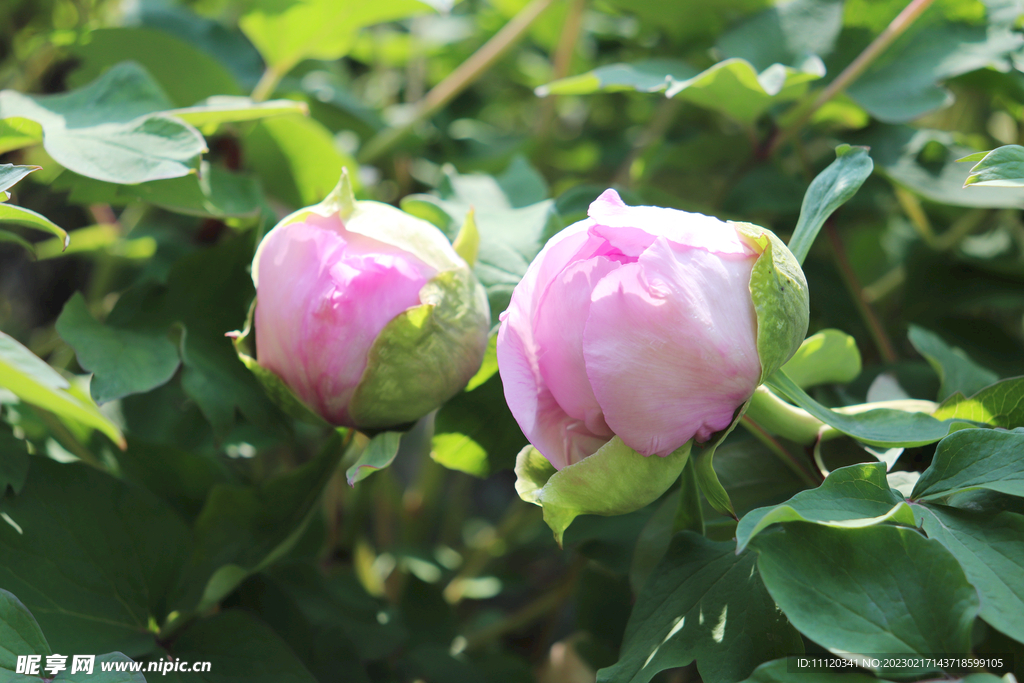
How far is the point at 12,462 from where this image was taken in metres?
0.35

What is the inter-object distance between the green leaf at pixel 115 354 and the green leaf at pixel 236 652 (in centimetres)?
13

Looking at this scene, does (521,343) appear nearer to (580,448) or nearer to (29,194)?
(580,448)

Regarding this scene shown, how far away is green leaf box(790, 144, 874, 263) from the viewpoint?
0.32 meters

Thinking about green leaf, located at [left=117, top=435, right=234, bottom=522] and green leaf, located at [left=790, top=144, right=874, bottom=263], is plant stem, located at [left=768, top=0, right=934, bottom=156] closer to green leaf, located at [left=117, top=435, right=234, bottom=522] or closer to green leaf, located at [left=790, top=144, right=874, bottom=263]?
green leaf, located at [left=790, top=144, right=874, bottom=263]

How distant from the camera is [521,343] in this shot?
279 mm

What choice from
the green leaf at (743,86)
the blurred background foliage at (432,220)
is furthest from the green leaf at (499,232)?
the green leaf at (743,86)

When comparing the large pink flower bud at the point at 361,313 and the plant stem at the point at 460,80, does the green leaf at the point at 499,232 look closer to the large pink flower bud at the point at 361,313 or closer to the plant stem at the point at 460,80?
the large pink flower bud at the point at 361,313

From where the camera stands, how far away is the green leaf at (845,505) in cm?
24

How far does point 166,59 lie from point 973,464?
588 millimetres

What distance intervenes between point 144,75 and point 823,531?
0.45 m

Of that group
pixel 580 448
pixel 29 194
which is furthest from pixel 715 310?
pixel 29 194

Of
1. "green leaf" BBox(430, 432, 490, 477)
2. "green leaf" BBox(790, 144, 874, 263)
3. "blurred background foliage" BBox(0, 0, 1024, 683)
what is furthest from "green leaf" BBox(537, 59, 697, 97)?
"green leaf" BBox(430, 432, 490, 477)

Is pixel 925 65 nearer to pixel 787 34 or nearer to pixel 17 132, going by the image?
pixel 787 34

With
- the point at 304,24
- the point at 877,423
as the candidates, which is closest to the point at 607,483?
the point at 877,423
